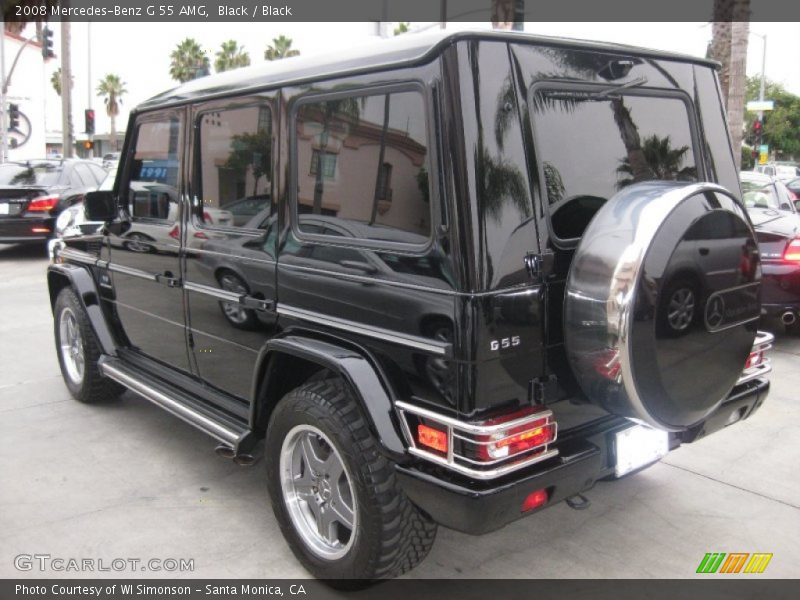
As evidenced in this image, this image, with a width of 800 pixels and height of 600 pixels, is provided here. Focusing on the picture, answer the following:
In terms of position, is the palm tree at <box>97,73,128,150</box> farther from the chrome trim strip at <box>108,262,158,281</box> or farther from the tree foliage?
the chrome trim strip at <box>108,262,158,281</box>

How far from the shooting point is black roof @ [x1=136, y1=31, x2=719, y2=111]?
7.96ft

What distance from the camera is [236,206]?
340 centimetres

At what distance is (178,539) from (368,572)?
1.10 metres

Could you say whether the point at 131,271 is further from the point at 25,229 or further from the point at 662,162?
the point at 25,229

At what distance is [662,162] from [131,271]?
296 centimetres

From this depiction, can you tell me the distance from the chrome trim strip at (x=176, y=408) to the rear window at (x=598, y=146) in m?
1.71

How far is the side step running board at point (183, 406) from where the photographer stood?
10.7 ft

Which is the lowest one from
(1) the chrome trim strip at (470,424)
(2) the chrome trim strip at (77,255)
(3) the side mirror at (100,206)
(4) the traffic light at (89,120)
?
(1) the chrome trim strip at (470,424)

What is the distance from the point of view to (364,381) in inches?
101

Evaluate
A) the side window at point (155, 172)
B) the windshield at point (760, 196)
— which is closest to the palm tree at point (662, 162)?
the side window at point (155, 172)

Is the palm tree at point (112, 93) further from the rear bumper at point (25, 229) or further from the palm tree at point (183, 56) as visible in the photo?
the rear bumper at point (25, 229)

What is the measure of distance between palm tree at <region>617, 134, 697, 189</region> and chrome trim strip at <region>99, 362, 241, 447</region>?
196 cm

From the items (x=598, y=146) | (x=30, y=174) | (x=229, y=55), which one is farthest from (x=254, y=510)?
(x=229, y=55)

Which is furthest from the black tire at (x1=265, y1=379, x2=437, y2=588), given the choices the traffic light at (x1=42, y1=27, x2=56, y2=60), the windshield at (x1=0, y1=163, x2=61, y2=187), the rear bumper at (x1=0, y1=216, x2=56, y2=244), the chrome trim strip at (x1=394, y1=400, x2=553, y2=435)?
the traffic light at (x1=42, y1=27, x2=56, y2=60)
